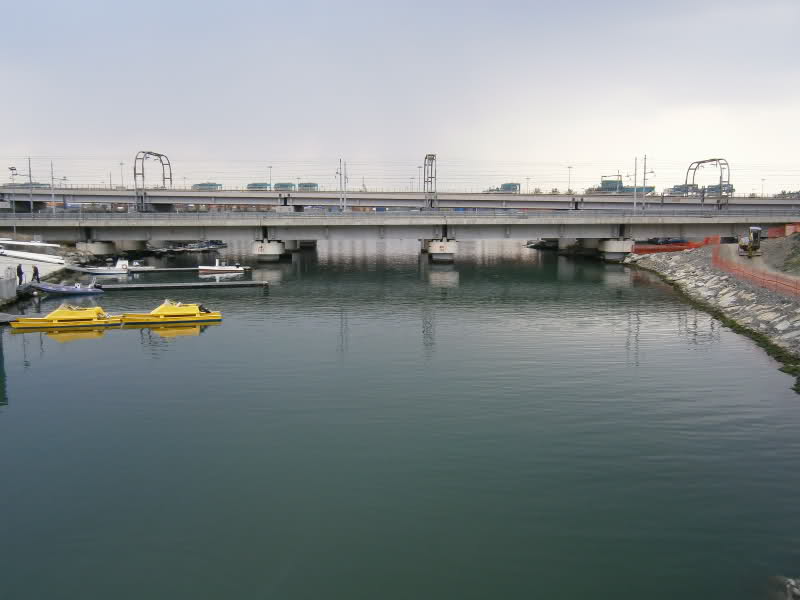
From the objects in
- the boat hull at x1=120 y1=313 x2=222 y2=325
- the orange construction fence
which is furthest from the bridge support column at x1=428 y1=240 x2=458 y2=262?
the boat hull at x1=120 y1=313 x2=222 y2=325

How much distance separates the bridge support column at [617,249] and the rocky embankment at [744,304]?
13785mm

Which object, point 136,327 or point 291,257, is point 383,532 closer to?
point 136,327

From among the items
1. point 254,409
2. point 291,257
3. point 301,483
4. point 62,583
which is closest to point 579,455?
point 301,483

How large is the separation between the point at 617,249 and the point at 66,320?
73.3 meters

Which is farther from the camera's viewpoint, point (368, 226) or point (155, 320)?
point (368, 226)

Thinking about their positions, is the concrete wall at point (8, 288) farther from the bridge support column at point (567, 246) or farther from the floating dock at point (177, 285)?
the bridge support column at point (567, 246)

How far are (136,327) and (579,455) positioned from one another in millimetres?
34425

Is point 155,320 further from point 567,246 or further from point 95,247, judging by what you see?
point 567,246

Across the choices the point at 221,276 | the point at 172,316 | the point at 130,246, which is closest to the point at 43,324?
the point at 172,316

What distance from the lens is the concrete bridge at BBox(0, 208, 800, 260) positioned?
271 feet

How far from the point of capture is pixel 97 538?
1573cm

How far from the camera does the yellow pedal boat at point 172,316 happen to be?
44.4 m

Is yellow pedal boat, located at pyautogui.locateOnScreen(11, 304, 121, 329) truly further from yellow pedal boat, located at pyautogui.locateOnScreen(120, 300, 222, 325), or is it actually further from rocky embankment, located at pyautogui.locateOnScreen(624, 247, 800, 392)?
rocky embankment, located at pyautogui.locateOnScreen(624, 247, 800, 392)

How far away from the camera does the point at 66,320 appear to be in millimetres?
42594
